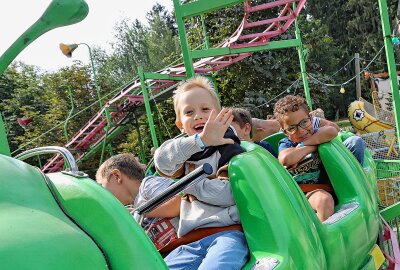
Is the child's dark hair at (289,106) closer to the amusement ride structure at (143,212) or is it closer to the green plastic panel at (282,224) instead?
the amusement ride structure at (143,212)

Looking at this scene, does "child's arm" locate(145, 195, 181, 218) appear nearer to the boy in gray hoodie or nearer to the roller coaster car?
the boy in gray hoodie

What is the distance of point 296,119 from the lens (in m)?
2.36

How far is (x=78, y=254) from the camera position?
66cm

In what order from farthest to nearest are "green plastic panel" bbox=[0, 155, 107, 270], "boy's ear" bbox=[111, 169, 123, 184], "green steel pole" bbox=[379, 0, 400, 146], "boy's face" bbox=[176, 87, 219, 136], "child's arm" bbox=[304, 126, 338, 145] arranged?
1. "green steel pole" bbox=[379, 0, 400, 146]
2. "child's arm" bbox=[304, 126, 338, 145]
3. "boy's ear" bbox=[111, 169, 123, 184]
4. "boy's face" bbox=[176, 87, 219, 136]
5. "green plastic panel" bbox=[0, 155, 107, 270]

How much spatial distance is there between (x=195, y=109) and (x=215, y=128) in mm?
203

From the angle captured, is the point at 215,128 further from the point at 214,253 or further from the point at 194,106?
the point at 214,253

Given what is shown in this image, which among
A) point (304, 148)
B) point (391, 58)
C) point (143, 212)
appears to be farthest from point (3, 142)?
point (391, 58)

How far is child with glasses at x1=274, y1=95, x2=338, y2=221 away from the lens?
7.30 feet

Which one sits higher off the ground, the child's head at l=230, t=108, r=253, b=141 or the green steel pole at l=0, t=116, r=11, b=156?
the green steel pole at l=0, t=116, r=11, b=156

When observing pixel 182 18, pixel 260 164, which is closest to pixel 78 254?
pixel 260 164

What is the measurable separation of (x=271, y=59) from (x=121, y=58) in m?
15.0

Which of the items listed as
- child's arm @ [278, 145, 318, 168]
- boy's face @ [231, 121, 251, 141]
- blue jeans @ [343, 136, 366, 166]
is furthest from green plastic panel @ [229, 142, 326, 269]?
blue jeans @ [343, 136, 366, 166]

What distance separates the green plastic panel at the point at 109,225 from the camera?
30.3 inches

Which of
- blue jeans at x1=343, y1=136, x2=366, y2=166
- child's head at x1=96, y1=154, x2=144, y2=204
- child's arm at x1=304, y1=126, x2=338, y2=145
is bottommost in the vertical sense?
blue jeans at x1=343, y1=136, x2=366, y2=166
